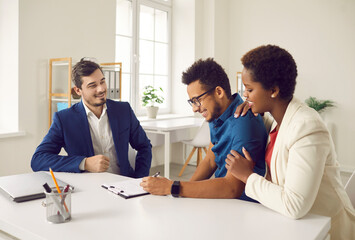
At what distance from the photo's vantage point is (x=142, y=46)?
518cm

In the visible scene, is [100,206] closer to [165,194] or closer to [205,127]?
[165,194]

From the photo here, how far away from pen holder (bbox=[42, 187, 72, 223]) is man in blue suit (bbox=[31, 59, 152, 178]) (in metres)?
0.67

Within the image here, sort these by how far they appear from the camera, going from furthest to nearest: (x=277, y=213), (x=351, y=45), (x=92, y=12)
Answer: (x=351, y=45) < (x=92, y=12) < (x=277, y=213)

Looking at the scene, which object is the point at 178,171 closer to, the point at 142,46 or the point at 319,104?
the point at 142,46

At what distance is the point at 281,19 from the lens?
17.4 feet

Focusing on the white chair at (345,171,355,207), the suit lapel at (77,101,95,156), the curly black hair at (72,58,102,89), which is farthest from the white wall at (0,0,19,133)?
the white chair at (345,171,355,207)

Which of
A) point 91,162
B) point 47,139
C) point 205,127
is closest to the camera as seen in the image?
point 91,162

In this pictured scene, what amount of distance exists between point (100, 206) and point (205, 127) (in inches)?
123

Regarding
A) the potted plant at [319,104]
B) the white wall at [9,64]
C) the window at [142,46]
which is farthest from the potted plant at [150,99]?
the potted plant at [319,104]

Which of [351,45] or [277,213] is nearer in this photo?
[277,213]

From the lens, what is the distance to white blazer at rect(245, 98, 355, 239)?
44.7 inches

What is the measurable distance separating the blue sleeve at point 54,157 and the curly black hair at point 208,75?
69 centimetres

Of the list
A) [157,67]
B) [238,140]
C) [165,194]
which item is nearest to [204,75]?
[238,140]

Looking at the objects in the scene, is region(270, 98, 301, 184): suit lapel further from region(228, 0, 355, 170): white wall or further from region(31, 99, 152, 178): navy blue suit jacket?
region(228, 0, 355, 170): white wall
